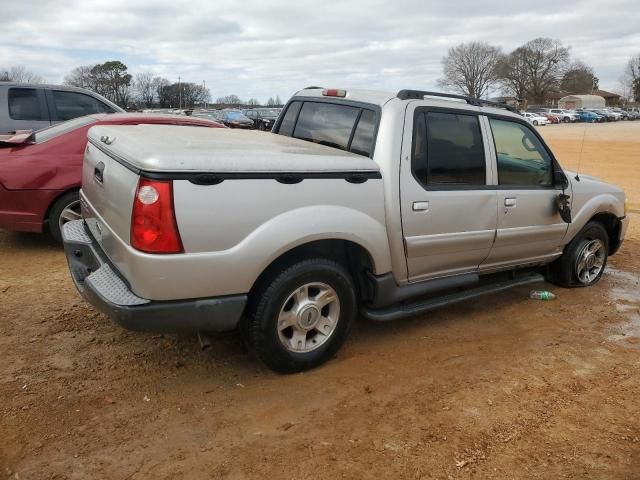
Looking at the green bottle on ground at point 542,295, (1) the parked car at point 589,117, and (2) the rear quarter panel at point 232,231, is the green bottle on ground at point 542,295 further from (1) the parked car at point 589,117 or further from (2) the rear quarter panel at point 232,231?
(1) the parked car at point 589,117

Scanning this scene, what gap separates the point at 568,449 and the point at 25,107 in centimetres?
860

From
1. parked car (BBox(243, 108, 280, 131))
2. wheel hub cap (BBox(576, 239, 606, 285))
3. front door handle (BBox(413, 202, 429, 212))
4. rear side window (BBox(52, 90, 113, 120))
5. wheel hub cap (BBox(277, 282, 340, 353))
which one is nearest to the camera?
wheel hub cap (BBox(277, 282, 340, 353))

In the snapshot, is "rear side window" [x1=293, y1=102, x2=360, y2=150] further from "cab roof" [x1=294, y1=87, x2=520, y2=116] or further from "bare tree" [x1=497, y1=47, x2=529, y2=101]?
"bare tree" [x1=497, y1=47, x2=529, y2=101]

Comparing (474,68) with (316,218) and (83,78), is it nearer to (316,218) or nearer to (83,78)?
(83,78)

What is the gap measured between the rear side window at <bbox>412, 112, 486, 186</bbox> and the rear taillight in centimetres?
177

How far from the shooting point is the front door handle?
3.83 metres

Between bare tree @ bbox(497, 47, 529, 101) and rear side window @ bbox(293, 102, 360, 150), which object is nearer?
rear side window @ bbox(293, 102, 360, 150)

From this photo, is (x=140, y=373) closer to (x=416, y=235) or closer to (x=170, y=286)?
(x=170, y=286)

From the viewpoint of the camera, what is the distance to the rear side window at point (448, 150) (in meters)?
3.93

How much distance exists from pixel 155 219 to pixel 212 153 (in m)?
0.48

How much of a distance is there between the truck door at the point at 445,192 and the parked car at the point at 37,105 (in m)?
6.52

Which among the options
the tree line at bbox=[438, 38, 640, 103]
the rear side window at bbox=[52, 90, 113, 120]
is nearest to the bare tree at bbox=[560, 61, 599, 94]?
the tree line at bbox=[438, 38, 640, 103]

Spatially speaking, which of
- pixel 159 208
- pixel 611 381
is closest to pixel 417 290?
pixel 611 381

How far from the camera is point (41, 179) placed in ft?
18.9
